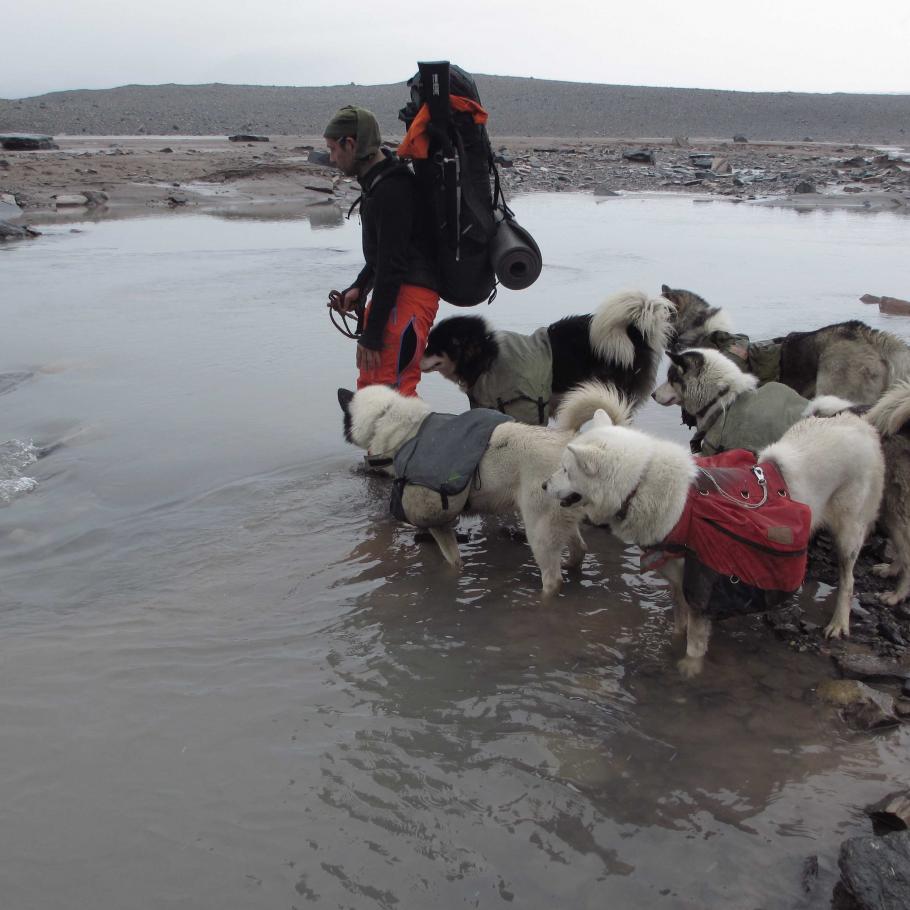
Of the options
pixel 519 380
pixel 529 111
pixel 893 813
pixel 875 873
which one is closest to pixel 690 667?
pixel 893 813

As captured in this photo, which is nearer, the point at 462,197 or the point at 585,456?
the point at 585,456

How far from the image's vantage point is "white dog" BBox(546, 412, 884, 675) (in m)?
3.68

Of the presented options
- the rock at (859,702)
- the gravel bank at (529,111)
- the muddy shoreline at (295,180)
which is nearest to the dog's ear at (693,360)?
the rock at (859,702)

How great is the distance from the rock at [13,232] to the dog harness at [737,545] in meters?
14.7

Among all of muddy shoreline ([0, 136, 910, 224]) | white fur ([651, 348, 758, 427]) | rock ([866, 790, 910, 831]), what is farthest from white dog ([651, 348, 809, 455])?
muddy shoreline ([0, 136, 910, 224])

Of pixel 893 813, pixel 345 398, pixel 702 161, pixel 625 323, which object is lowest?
pixel 893 813

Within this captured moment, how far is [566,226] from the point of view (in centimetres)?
1783

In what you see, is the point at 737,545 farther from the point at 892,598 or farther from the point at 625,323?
the point at 625,323

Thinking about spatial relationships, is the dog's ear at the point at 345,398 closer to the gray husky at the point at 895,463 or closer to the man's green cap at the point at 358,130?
the man's green cap at the point at 358,130

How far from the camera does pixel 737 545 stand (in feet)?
11.7

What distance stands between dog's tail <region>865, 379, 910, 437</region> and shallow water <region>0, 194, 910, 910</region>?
97 cm

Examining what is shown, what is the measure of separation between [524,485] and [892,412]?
1.81 meters

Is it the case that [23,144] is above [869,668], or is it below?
above

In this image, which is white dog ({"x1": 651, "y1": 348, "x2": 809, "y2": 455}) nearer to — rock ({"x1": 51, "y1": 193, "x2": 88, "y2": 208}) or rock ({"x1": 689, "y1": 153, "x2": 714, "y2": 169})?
rock ({"x1": 51, "y1": 193, "x2": 88, "y2": 208})
